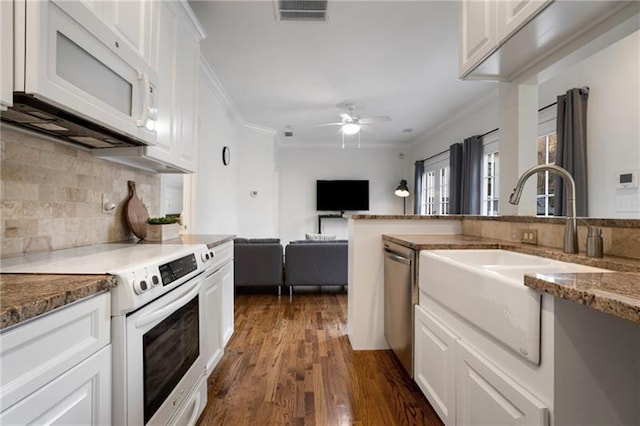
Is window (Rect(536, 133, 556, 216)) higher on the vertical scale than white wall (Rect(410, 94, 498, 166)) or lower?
lower

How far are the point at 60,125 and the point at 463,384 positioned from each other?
2.01 metres

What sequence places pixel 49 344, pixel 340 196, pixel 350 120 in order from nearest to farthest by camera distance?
pixel 49 344 → pixel 350 120 → pixel 340 196

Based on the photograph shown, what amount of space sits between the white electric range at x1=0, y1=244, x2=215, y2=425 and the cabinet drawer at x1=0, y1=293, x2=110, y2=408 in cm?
7

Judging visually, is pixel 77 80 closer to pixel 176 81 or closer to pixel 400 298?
pixel 176 81

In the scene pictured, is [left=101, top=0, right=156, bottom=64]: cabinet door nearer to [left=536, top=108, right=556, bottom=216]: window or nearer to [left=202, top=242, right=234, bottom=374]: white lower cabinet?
[left=202, top=242, right=234, bottom=374]: white lower cabinet

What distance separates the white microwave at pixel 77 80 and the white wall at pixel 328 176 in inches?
227

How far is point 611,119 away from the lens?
2615 millimetres

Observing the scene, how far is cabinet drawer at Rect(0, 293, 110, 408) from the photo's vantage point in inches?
24.7

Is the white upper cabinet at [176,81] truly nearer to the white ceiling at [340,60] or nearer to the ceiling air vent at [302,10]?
the white ceiling at [340,60]

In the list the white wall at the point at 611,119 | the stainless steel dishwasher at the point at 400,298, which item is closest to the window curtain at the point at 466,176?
the white wall at the point at 611,119

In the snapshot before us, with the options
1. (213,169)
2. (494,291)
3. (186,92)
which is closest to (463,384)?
(494,291)

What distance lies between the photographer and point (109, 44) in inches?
50.9

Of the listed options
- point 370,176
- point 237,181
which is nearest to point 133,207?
point 237,181

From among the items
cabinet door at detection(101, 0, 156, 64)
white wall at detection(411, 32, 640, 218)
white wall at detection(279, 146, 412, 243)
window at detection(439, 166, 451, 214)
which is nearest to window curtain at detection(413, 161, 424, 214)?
white wall at detection(279, 146, 412, 243)
